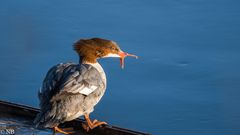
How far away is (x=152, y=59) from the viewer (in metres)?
5.06

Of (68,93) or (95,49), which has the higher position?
(95,49)

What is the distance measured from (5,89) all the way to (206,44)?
1.90m

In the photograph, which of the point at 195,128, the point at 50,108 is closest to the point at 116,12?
the point at 195,128

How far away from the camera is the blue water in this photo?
442 cm

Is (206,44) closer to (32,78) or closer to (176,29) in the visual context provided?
(176,29)

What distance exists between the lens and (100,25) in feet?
18.6

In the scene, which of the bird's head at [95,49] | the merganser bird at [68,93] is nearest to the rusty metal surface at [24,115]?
the merganser bird at [68,93]

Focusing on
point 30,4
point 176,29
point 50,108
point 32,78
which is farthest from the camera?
point 30,4

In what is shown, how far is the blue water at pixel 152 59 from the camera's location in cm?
442

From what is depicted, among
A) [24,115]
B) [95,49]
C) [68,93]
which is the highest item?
[95,49]

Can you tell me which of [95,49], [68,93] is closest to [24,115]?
[68,93]

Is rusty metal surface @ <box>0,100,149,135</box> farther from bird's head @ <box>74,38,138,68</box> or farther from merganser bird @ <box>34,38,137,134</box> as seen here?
bird's head @ <box>74,38,138,68</box>

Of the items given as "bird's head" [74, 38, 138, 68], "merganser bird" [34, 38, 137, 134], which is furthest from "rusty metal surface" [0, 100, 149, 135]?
"bird's head" [74, 38, 138, 68]

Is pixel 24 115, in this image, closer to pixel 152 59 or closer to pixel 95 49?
pixel 95 49
